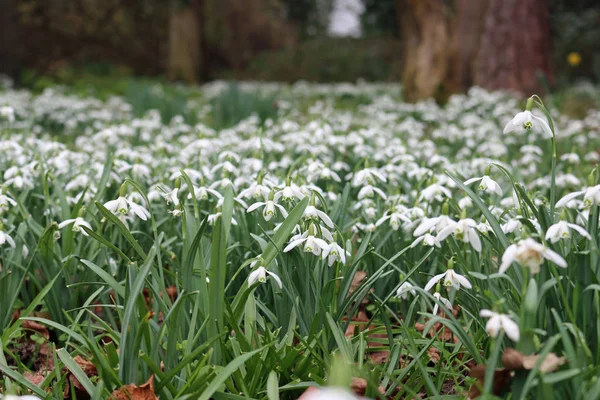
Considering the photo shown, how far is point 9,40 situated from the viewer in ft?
33.9

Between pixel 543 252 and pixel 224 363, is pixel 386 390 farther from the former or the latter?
pixel 543 252

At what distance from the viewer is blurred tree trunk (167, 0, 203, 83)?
45.9 feet

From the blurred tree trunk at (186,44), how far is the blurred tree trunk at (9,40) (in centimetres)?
413

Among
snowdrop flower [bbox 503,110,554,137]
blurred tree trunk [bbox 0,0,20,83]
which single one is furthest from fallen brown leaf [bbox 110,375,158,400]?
blurred tree trunk [bbox 0,0,20,83]

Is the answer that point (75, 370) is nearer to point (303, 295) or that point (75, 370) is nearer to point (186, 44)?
point (303, 295)

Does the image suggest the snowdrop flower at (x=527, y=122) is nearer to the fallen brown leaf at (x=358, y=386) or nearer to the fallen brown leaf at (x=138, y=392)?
the fallen brown leaf at (x=358, y=386)

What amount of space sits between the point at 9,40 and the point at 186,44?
455 cm

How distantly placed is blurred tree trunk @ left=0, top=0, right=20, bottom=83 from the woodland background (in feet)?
0.05

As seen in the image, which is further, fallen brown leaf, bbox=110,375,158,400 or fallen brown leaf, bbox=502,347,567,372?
fallen brown leaf, bbox=110,375,158,400

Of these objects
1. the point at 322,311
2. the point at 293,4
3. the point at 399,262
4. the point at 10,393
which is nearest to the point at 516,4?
the point at 399,262

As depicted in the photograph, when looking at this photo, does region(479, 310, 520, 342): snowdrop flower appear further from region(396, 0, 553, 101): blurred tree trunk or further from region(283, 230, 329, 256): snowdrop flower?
region(396, 0, 553, 101): blurred tree trunk

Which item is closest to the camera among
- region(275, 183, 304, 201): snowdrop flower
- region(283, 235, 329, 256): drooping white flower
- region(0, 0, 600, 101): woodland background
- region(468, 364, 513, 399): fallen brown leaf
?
region(468, 364, 513, 399): fallen brown leaf

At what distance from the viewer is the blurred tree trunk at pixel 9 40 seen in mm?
10062

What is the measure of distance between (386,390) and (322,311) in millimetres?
264
